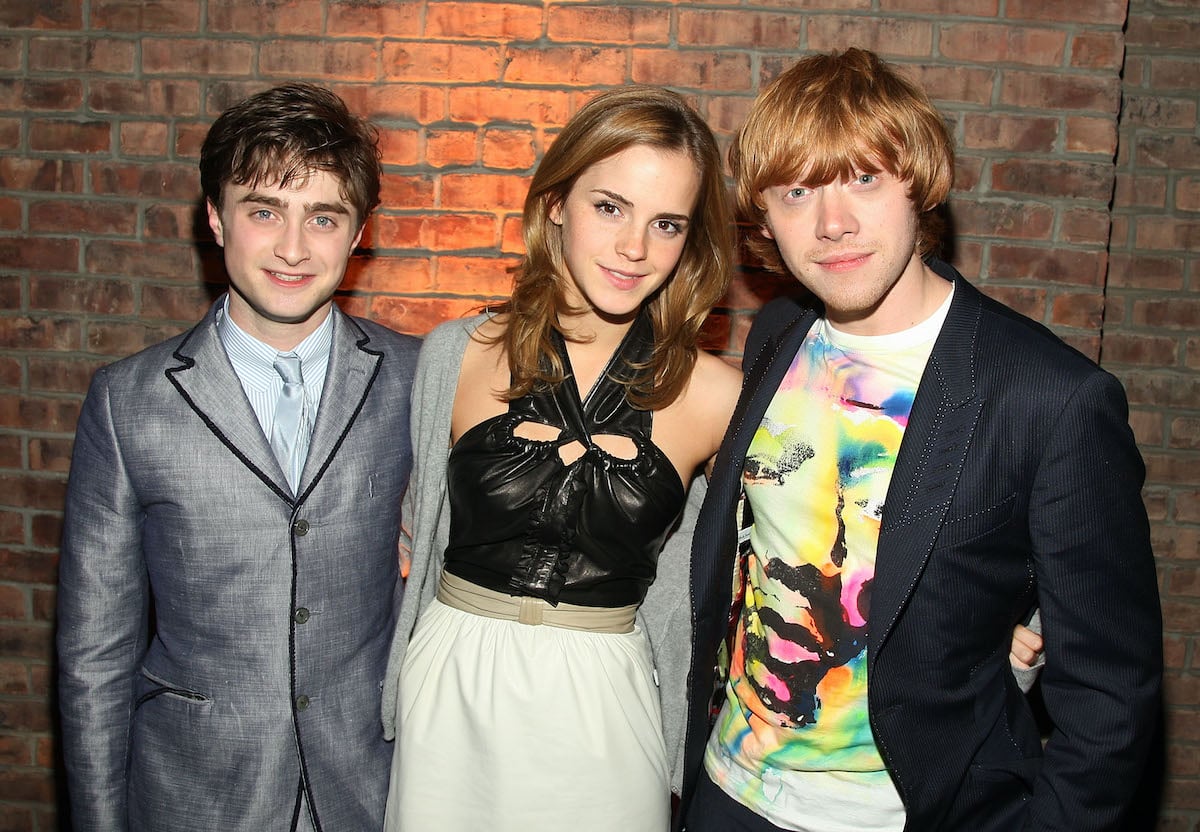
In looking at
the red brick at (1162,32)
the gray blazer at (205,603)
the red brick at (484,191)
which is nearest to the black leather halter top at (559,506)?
the gray blazer at (205,603)

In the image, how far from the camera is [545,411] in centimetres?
205

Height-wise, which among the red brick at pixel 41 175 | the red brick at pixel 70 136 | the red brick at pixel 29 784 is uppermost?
the red brick at pixel 70 136

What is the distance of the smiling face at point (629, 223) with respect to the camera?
197 centimetres

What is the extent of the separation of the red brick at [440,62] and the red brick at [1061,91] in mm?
1510

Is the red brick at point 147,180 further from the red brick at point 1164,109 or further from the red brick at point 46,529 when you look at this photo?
the red brick at point 1164,109

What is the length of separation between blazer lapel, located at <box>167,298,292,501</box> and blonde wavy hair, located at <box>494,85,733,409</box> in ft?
1.75

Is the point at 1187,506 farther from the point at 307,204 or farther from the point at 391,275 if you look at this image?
the point at 307,204

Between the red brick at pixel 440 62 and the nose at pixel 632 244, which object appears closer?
the nose at pixel 632 244

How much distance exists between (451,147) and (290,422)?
1.12 metres

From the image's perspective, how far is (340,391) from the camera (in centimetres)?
198

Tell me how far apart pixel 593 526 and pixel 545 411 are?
0.94 feet

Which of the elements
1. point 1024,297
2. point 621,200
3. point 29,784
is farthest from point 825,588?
point 29,784

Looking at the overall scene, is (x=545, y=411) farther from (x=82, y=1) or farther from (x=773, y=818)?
(x=82, y=1)

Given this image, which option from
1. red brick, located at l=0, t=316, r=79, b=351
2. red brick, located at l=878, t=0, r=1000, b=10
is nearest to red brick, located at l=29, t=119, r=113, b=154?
red brick, located at l=0, t=316, r=79, b=351
